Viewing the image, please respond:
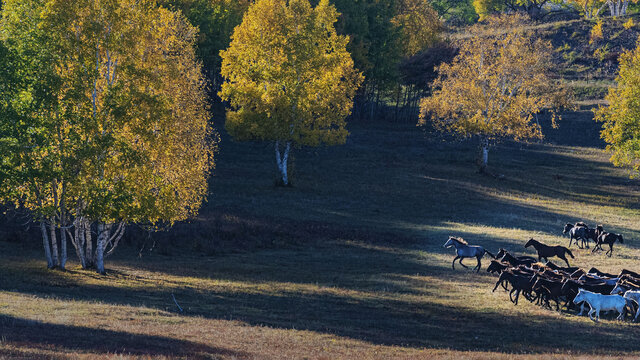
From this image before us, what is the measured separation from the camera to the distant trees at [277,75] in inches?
2370

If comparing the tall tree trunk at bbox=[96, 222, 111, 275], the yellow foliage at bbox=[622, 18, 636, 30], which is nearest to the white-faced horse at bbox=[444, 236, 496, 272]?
the tall tree trunk at bbox=[96, 222, 111, 275]

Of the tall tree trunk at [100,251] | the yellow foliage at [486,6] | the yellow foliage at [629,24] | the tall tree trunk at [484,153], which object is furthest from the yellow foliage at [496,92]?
the yellow foliage at [486,6]

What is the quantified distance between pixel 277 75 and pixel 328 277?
30.9m

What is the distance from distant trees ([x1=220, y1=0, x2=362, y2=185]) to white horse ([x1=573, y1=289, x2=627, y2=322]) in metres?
39.0

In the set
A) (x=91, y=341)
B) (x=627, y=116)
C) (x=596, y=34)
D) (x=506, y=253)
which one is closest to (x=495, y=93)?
(x=627, y=116)

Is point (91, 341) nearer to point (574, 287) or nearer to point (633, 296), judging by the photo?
point (574, 287)

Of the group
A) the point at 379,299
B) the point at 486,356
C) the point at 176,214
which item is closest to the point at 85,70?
the point at 176,214

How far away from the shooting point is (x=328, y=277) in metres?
33.9

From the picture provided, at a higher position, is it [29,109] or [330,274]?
[29,109]

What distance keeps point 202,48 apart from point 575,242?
221ft

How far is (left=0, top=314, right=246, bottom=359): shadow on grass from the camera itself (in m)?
16.9

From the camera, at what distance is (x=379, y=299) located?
28.9 metres

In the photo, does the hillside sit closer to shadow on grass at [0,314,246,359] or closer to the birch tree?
shadow on grass at [0,314,246,359]

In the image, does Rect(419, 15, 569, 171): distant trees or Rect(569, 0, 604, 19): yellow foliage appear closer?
Rect(419, 15, 569, 171): distant trees
